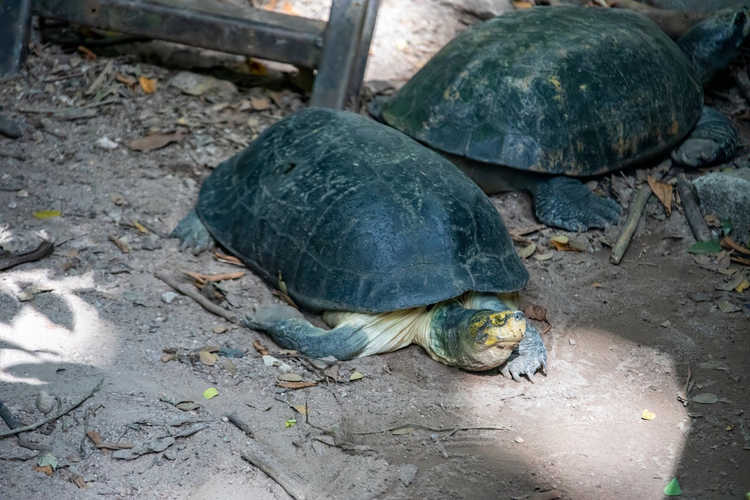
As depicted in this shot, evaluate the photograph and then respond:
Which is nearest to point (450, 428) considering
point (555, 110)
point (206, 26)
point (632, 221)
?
point (632, 221)

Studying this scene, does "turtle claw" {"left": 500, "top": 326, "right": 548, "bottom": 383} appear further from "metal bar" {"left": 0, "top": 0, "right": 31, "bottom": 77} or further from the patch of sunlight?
"metal bar" {"left": 0, "top": 0, "right": 31, "bottom": 77}

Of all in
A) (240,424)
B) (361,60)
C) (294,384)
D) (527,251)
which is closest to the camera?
(240,424)

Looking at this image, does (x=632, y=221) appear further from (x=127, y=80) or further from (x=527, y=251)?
(x=127, y=80)

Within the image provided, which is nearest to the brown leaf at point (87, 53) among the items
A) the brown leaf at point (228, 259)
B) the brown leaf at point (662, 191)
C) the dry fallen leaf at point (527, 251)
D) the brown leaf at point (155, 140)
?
the brown leaf at point (155, 140)

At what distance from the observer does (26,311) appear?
3811mm

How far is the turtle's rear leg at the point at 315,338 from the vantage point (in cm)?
403

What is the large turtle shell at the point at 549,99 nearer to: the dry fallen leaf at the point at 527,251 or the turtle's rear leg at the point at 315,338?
the dry fallen leaf at the point at 527,251

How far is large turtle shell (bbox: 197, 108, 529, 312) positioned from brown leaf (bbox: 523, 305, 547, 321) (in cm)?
38

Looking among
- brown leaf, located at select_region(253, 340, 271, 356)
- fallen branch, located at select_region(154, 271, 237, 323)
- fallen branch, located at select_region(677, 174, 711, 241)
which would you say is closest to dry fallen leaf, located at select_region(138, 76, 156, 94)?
fallen branch, located at select_region(154, 271, 237, 323)

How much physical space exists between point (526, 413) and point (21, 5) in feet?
18.4

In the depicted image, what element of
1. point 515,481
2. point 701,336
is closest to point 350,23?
point 701,336

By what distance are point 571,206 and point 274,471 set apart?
3451 millimetres

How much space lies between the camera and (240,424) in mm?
3354

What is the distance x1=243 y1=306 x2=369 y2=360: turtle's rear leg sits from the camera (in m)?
4.03
